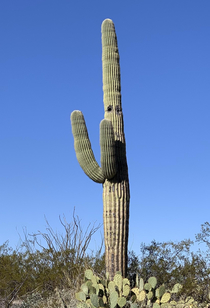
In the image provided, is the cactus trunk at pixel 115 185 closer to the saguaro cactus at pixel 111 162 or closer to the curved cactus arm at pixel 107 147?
the saguaro cactus at pixel 111 162

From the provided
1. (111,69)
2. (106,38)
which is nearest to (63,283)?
(111,69)

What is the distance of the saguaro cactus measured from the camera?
8711 millimetres

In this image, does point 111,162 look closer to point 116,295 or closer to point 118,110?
point 118,110

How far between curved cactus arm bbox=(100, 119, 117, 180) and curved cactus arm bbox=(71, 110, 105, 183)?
36 cm

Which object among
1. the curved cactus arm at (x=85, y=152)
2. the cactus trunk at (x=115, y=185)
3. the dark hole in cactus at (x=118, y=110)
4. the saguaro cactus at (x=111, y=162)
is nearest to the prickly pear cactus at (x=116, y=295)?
the cactus trunk at (x=115, y=185)

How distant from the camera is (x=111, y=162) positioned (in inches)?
343

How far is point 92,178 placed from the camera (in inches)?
361

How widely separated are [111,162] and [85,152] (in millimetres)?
739

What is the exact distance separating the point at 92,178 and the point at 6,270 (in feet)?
15.8

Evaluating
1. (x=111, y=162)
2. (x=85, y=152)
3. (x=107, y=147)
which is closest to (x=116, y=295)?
(x=111, y=162)

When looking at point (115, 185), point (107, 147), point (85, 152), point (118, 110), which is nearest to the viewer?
point (107, 147)

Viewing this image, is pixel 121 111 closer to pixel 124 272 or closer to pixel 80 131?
pixel 80 131

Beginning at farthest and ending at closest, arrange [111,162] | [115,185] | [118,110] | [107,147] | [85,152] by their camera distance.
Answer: [118,110] → [85,152] → [115,185] → [111,162] → [107,147]

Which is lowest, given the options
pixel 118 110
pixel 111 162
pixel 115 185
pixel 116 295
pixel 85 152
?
pixel 116 295
